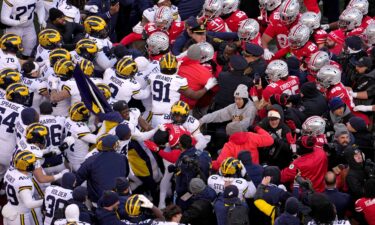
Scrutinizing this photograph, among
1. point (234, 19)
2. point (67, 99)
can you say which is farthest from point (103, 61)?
point (234, 19)

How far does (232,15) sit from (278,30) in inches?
31.6

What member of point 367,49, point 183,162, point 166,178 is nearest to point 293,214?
point 183,162

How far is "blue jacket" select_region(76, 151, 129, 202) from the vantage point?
46.1 feet

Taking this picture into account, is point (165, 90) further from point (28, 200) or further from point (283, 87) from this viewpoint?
point (28, 200)

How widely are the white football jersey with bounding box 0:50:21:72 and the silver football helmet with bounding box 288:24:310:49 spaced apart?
4.20 m

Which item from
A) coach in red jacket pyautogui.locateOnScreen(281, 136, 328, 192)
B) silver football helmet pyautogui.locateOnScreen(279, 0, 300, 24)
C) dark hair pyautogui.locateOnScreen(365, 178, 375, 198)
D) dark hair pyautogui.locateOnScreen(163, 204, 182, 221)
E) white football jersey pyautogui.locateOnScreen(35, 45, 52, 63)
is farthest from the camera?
silver football helmet pyautogui.locateOnScreen(279, 0, 300, 24)

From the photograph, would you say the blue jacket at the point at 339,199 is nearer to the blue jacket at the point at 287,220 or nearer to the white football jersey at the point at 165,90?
the blue jacket at the point at 287,220

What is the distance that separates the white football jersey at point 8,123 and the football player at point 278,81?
137 inches

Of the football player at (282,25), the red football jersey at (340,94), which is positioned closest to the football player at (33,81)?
the football player at (282,25)

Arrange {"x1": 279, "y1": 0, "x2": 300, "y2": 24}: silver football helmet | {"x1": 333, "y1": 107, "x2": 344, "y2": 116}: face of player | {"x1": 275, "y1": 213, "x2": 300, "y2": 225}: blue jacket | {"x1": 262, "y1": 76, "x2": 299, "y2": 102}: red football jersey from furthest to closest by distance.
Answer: {"x1": 279, "y1": 0, "x2": 300, "y2": 24}: silver football helmet < {"x1": 262, "y1": 76, "x2": 299, "y2": 102}: red football jersey < {"x1": 333, "y1": 107, "x2": 344, "y2": 116}: face of player < {"x1": 275, "y1": 213, "x2": 300, "y2": 225}: blue jacket

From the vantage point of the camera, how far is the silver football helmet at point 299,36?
→ 56.2 ft

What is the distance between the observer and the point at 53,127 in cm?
1515

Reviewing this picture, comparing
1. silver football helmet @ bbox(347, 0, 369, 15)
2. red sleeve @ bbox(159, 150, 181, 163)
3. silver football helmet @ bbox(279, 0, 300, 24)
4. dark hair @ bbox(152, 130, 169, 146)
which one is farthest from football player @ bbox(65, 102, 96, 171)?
silver football helmet @ bbox(347, 0, 369, 15)

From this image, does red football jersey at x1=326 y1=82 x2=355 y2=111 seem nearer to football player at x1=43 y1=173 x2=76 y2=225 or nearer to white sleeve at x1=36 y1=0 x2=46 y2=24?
football player at x1=43 y1=173 x2=76 y2=225
